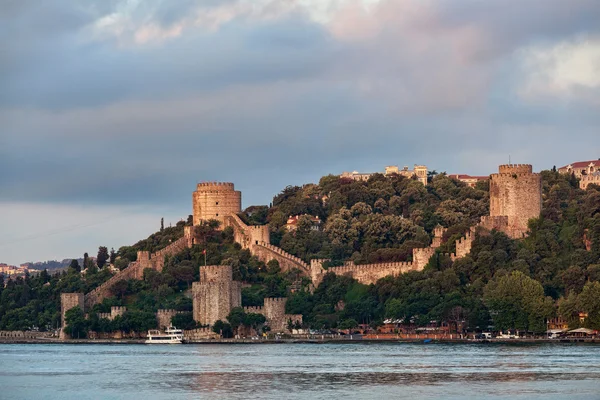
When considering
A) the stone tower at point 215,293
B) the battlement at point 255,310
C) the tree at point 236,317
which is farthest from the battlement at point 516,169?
the tree at point 236,317

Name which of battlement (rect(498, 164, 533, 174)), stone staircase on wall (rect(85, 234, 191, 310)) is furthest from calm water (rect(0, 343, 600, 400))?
stone staircase on wall (rect(85, 234, 191, 310))

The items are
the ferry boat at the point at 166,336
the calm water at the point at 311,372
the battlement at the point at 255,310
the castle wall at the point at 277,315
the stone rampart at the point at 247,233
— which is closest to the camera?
the calm water at the point at 311,372

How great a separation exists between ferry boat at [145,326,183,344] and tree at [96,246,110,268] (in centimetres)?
2238

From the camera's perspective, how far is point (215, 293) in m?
105

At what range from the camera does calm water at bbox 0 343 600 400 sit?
2598 inches

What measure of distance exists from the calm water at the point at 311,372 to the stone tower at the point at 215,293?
199 inches

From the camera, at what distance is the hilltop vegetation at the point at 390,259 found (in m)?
99.1

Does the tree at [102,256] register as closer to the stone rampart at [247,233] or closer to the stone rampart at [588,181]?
the stone rampart at [247,233]

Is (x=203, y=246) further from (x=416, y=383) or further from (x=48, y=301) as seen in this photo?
(x=416, y=383)

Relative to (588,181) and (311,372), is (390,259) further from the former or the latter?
(311,372)

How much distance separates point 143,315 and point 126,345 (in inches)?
104

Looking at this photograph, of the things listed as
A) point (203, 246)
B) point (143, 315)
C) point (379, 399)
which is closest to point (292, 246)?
point (203, 246)

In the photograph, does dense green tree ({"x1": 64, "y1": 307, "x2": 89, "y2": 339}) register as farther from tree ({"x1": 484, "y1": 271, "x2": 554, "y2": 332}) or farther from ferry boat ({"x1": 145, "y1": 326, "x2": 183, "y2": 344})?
tree ({"x1": 484, "y1": 271, "x2": 554, "y2": 332})

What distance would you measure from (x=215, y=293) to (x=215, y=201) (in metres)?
21.0
